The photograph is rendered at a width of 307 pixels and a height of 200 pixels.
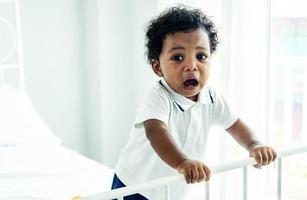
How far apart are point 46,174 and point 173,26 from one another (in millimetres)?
1051

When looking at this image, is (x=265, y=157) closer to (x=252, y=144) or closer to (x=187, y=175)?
(x=252, y=144)

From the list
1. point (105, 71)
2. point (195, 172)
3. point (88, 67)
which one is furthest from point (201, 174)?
point (88, 67)

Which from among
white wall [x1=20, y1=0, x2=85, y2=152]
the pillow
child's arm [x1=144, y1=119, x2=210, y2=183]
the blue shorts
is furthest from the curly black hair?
white wall [x1=20, y1=0, x2=85, y2=152]

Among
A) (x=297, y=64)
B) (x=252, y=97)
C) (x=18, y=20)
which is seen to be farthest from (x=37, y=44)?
(x=297, y=64)

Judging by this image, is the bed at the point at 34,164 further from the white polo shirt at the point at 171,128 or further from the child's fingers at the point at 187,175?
the child's fingers at the point at 187,175

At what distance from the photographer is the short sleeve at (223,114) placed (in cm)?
157

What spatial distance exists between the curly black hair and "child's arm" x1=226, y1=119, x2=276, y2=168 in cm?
29

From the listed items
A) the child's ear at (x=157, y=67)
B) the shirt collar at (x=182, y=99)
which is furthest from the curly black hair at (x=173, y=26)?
the shirt collar at (x=182, y=99)

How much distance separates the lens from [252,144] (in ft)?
4.84

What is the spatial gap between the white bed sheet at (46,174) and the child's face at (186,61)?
0.75 metres

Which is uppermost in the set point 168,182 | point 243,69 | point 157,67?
point 157,67

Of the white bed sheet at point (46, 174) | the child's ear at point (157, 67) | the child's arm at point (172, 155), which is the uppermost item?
the child's ear at point (157, 67)

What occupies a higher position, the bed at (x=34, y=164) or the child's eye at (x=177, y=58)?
the child's eye at (x=177, y=58)

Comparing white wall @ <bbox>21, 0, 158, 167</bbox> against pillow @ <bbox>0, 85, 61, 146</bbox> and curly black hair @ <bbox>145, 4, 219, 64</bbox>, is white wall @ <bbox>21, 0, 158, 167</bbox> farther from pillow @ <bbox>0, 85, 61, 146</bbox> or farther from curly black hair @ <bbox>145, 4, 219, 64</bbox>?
curly black hair @ <bbox>145, 4, 219, 64</bbox>
